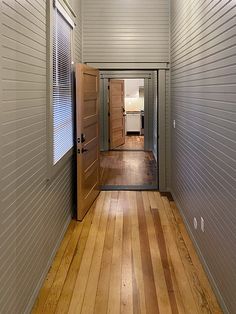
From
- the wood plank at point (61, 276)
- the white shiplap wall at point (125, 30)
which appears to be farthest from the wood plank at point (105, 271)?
the white shiplap wall at point (125, 30)

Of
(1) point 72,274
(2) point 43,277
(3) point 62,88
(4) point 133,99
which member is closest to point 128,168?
(3) point 62,88

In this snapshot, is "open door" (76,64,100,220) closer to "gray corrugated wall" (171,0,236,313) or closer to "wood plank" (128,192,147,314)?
"wood plank" (128,192,147,314)

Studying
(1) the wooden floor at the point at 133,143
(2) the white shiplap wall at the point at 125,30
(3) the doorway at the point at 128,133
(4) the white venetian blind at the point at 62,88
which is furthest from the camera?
(1) the wooden floor at the point at 133,143

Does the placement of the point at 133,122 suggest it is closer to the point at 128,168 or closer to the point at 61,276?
the point at 128,168

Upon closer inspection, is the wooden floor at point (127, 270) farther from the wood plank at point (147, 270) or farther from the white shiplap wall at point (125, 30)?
the white shiplap wall at point (125, 30)

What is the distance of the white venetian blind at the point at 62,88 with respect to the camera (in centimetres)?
348

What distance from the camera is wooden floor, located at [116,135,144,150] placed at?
10555 millimetres

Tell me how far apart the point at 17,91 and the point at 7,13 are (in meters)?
0.45

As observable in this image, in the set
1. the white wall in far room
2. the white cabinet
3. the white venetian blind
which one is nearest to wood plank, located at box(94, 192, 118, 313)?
the white venetian blind

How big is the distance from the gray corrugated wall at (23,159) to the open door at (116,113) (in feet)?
23.7

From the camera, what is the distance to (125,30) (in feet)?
17.9

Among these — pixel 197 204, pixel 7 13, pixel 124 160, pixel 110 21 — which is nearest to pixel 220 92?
pixel 197 204

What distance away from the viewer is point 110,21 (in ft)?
17.8

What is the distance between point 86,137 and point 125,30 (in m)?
1.92
